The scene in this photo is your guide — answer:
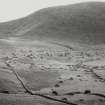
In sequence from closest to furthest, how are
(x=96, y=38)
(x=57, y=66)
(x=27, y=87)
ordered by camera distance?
(x=27, y=87), (x=57, y=66), (x=96, y=38)

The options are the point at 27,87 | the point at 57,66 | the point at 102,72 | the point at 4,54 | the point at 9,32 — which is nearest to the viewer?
the point at 27,87

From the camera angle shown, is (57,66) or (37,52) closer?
(57,66)

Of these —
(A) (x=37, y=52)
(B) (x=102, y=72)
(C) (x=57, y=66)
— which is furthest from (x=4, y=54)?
(B) (x=102, y=72)

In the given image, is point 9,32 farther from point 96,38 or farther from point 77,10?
point 96,38

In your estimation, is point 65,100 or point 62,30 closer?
point 65,100

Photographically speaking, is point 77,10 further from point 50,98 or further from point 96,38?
point 50,98

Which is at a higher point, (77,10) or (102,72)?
(77,10)

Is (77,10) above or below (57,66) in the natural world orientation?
above

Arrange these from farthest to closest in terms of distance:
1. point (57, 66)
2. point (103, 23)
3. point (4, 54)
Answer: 1. point (103, 23)
2. point (4, 54)
3. point (57, 66)

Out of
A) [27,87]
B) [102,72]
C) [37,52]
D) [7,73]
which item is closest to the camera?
[27,87]

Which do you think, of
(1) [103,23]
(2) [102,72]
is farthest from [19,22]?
(2) [102,72]
